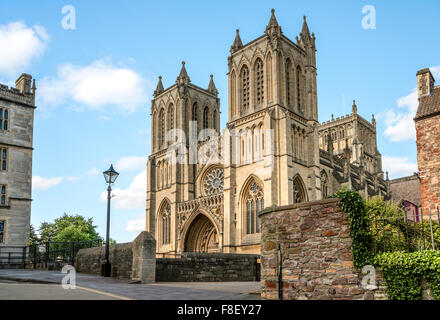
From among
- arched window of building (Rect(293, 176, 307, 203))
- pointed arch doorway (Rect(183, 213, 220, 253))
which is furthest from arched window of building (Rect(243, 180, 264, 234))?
pointed arch doorway (Rect(183, 213, 220, 253))

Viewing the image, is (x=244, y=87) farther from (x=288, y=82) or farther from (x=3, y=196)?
(x=3, y=196)

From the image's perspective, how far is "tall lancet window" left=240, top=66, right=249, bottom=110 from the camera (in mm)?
41438

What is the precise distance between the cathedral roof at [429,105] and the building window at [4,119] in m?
24.1

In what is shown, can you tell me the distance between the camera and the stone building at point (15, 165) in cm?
2825

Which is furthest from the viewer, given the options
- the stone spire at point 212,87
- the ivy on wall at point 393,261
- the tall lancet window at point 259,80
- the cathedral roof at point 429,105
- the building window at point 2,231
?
→ the stone spire at point 212,87

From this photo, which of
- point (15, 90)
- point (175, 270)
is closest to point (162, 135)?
point (15, 90)

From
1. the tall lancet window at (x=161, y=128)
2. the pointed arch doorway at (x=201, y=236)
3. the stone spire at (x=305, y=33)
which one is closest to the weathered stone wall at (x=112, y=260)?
the pointed arch doorway at (x=201, y=236)

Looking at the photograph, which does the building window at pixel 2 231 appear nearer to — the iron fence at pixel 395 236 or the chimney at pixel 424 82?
the iron fence at pixel 395 236

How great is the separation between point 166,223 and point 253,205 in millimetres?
13104

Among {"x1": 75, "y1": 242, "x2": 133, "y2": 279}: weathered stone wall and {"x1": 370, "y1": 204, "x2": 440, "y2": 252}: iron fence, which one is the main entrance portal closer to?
{"x1": 75, "y1": 242, "x2": 133, "y2": 279}: weathered stone wall

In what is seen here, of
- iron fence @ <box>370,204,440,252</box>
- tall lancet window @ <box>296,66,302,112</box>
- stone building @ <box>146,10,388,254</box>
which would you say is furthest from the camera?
tall lancet window @ <box>296,66,302,112</box>

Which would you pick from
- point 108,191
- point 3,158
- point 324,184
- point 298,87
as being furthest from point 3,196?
point 324,184
